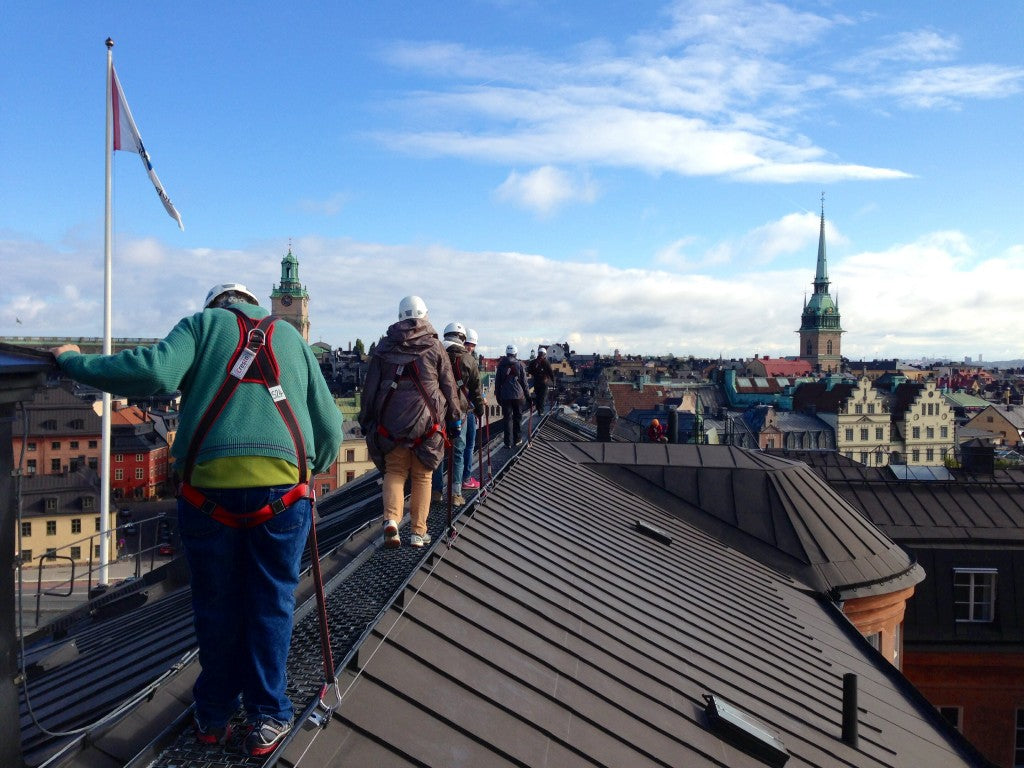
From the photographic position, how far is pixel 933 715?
11.0 metres

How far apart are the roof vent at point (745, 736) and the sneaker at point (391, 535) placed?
311 centimetres

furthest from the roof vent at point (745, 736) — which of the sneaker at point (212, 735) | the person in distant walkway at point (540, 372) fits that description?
the person in distant walkway at point (540, 372)

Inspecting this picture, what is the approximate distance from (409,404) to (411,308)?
2.84 feet

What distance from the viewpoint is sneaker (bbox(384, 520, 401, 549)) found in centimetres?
788

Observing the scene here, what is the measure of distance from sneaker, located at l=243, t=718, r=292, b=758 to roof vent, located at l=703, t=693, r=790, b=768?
161 inches

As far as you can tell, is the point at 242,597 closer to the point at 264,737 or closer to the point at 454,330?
the point at 264,737

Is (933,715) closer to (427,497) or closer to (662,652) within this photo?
(662,652)

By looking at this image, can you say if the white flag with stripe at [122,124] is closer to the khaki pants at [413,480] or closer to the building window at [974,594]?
the khaki pants at [413,480]

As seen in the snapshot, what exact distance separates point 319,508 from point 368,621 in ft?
35.9

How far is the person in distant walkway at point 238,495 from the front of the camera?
407 centimetres

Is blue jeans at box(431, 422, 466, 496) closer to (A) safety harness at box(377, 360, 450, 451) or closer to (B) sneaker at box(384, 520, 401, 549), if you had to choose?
(B) sneaker at box(384, 520, 401, 549)

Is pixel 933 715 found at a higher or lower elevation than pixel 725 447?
lower

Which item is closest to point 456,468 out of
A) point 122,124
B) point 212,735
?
point 212,735

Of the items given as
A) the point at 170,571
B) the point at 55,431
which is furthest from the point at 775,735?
the point at 55,431
